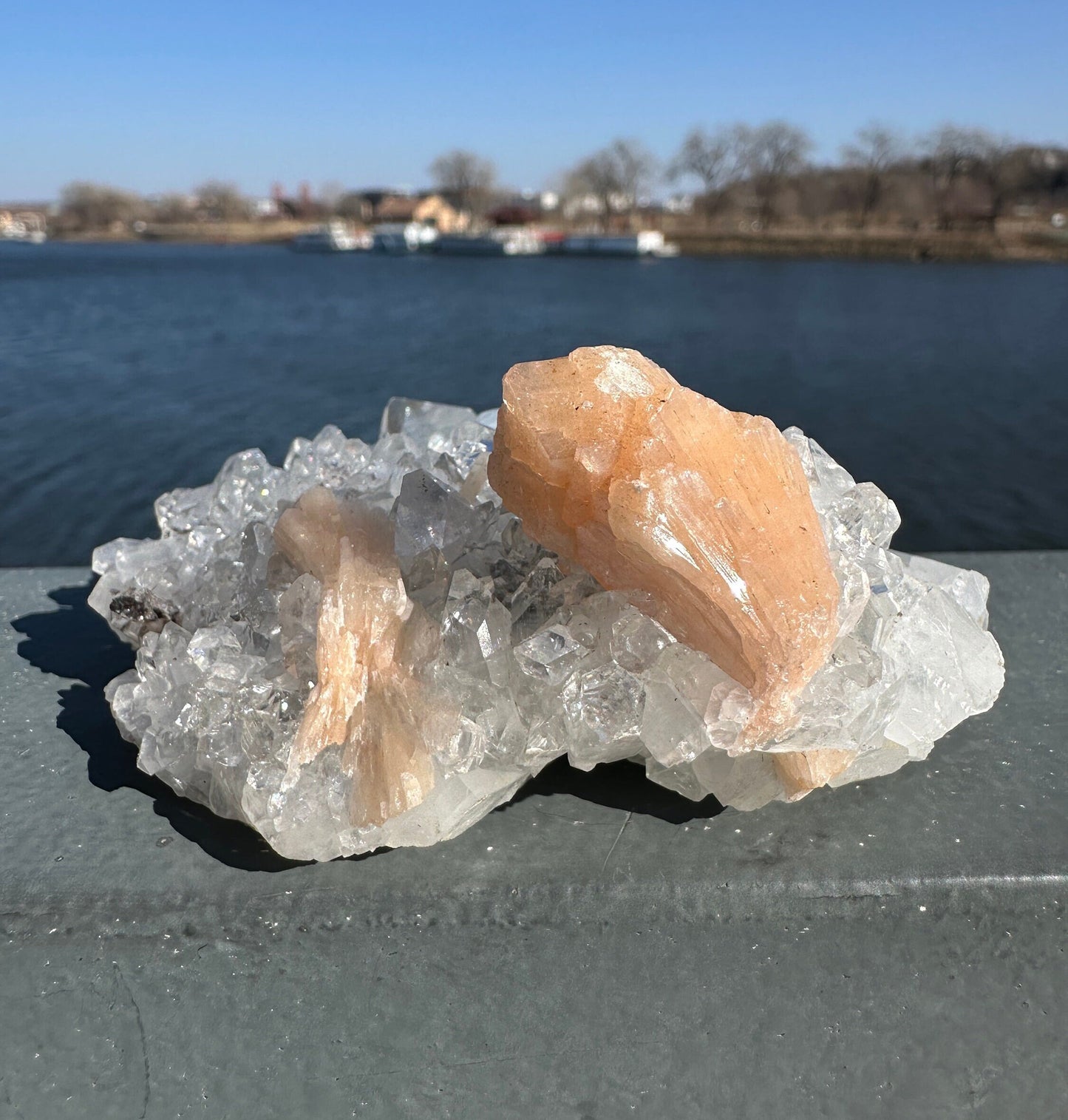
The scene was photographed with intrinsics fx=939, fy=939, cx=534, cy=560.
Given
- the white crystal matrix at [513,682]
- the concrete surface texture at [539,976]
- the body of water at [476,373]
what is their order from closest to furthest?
the concrete surface texture at [539,976] < the white crystal matrix at [513,682] < the body of water at [476,373]

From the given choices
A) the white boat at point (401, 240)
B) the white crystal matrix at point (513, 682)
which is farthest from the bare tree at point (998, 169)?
the white crystal matrix at point (513, 682)

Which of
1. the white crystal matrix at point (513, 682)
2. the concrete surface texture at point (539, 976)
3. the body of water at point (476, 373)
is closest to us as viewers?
the concrete surface texture at point (539, 976)

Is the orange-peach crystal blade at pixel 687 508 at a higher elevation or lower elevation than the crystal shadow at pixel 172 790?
higher

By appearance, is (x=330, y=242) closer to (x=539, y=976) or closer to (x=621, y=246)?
(x=621, y=246)

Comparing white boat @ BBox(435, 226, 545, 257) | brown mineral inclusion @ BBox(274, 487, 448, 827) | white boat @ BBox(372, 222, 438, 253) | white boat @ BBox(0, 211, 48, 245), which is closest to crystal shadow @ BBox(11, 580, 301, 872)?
brown mineral inclusion @ BBox(274, 487, 448, 827)

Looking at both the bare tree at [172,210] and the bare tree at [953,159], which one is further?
the bare tree at [172,210]

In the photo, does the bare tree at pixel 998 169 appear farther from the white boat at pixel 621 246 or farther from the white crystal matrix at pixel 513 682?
the white crystal matrix at pixel 513 682

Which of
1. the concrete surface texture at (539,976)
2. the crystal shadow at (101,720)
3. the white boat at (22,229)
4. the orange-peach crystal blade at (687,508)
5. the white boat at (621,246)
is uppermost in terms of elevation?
the orange-peach crystal blade at (687,508)

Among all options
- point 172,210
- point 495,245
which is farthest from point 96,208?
point 495,245
